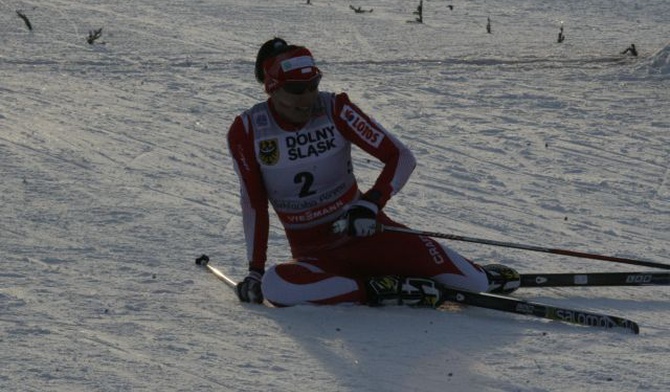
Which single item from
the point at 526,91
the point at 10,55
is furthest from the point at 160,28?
the point at 526,91

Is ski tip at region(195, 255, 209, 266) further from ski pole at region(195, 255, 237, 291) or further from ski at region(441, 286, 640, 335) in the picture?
ski at region(441, 286, 640, 335)

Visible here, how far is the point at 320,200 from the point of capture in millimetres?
5797

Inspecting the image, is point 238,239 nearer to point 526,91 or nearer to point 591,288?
point 591,288

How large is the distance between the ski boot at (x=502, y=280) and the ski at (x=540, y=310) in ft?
1.02

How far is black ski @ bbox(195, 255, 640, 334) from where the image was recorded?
203 inches

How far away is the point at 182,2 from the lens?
A: 16750mm

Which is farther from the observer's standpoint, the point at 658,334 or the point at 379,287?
the point at 379,287

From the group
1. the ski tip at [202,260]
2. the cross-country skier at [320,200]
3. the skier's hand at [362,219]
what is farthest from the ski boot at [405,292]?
the ski tip at [202,260]

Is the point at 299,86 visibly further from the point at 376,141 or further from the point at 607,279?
the point at 607,279

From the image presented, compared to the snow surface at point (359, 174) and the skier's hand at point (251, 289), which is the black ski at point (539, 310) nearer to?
the snow surface at point (359, 174)

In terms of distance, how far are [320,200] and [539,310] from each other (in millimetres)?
1155

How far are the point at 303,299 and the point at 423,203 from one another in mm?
2460

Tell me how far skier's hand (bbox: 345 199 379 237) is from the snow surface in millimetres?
364

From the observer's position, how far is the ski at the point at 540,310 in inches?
203
